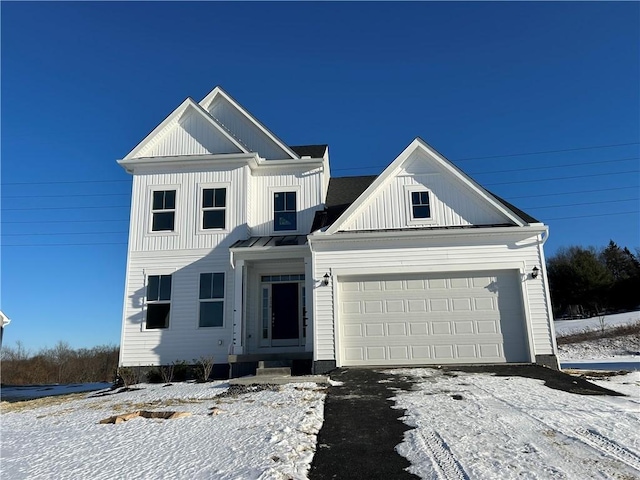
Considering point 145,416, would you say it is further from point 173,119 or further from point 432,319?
point 173,119

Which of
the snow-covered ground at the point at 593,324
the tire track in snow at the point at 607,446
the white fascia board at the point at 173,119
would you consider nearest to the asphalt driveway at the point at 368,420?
the tire track in snow at the point at 607,446

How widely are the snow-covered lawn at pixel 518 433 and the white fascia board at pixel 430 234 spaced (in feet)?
14.5

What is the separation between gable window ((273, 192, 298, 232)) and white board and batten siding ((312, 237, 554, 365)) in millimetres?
3104

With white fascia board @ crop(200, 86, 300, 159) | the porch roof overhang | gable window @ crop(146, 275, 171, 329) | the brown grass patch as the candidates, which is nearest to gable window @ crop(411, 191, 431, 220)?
the porch roof overhang

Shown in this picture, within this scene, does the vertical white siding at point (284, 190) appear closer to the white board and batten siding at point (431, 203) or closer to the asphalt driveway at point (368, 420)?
the white board and batten siding at point (431, 203)

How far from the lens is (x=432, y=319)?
35.4ft

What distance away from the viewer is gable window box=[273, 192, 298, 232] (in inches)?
563

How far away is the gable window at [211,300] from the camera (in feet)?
42.4

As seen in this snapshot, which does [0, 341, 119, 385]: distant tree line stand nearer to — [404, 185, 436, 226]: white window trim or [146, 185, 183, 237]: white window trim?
[146, 185, 183, 237]: white window trim

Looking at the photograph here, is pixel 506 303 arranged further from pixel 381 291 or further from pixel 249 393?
pixel 249 393

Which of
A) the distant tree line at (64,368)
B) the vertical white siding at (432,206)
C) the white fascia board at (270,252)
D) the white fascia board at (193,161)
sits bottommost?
the distant tree line at (64,368)

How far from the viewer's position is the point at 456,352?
10594 mm

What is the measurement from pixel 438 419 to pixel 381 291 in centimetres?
567

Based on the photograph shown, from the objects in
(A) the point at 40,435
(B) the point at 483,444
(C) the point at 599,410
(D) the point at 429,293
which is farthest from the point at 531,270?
(A) the point at 40,435
